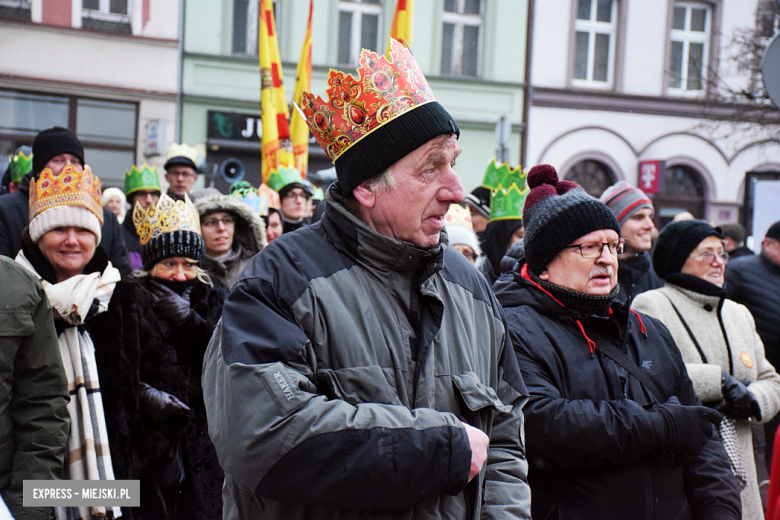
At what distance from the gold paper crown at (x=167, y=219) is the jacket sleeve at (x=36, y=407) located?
1467 mm

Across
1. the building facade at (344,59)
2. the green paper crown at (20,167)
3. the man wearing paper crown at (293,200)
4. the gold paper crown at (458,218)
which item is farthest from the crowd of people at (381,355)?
the building facade at (344,59)

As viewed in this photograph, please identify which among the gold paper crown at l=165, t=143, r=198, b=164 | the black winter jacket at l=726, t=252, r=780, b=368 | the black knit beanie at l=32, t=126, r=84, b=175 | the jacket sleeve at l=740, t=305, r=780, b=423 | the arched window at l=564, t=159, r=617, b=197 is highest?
the arched window at l=564, t=159, r=617, b=197

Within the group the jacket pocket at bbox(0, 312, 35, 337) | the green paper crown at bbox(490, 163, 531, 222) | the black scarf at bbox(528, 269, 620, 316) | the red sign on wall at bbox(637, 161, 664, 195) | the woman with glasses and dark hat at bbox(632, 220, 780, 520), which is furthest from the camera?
the red sign on wall at bbox(637, 161, 664, 195)

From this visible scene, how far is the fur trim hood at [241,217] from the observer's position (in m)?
5.22

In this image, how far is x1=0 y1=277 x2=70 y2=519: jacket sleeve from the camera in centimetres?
280

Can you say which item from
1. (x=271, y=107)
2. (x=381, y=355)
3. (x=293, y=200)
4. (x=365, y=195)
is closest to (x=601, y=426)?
(x=381, y=355)

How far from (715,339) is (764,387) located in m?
0.30

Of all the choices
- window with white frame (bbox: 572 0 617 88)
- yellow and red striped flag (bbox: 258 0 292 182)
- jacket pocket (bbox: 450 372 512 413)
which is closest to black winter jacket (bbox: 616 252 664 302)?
jacket pocket (bbox: 450 372 512 413)

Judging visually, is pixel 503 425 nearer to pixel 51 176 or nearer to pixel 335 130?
pixel 335 130

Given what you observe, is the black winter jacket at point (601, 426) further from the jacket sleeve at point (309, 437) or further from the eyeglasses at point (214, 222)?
the eyeglasses at point (214, 222)

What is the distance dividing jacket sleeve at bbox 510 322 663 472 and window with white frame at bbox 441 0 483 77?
15.0 m

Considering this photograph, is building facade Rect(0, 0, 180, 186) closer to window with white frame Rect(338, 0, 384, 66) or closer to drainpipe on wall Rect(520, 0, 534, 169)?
window with white frame Rect(338, 0, 384, 66)

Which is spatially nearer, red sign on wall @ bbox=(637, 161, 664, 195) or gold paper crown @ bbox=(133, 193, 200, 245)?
gold paper crown @ bbox=(133, 193, 200, 245)

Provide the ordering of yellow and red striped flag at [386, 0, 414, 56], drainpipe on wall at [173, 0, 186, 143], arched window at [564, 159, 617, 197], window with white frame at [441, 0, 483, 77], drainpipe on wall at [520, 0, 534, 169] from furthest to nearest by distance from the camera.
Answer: arched window at [564, 159, 617, 197] → drainpipe on wall at [520, 0, 534, 169] → window with white frame at [441, 0, 483, 77] → drainpipe on wall at [173, 0, 186, 143] → yellow and red striped flag at [386, 0, 414, 56]
